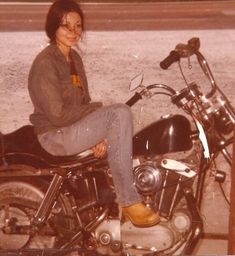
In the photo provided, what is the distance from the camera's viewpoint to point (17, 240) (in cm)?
324

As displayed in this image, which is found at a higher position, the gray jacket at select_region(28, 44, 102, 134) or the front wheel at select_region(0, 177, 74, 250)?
the gray jacket at select_region(28, 44, 102, 134)

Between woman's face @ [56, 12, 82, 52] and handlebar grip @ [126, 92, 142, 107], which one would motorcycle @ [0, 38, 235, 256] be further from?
woman's face @ [56, 12, 82, 52]

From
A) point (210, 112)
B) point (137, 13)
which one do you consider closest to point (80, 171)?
point (210, 112)

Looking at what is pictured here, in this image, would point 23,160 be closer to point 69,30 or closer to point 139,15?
point 69,30

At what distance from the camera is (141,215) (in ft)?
9.45

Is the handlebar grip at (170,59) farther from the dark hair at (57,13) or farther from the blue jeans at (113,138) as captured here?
the dark hair at (57,13)

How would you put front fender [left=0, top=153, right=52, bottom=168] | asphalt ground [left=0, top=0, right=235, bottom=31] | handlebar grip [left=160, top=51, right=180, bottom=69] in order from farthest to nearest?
asphalt ground [left=0, top=0, right=235, bottom=31] < front fender [left=0, top=153, right=52, bottom=168] < handlebar grip [left=160, top=51, right=180, bottom=69]

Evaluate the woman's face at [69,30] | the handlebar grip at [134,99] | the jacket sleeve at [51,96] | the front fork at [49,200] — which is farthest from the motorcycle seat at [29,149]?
the woman's face at [69,30]

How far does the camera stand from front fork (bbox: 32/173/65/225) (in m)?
3.00

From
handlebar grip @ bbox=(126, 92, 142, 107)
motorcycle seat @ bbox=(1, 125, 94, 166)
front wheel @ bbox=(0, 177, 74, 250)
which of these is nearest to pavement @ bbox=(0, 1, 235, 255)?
handlebar grip @ bbox=(126, 92, 142, 107)

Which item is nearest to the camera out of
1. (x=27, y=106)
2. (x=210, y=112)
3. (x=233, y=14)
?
(x=210, y=112)

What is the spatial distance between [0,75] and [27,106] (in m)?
0.31

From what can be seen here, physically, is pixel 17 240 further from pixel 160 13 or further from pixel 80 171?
pixel 160 13

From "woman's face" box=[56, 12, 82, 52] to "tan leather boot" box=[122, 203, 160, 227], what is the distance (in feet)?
3.80
